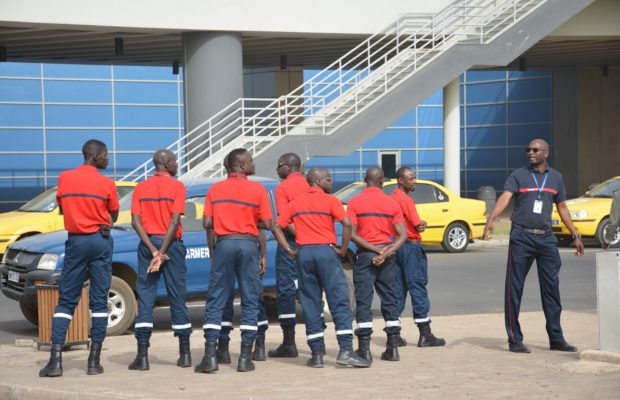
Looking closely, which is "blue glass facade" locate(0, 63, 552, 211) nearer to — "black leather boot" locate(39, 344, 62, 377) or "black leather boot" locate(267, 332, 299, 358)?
"black leather boot" locate(267, 332, 299, 358)

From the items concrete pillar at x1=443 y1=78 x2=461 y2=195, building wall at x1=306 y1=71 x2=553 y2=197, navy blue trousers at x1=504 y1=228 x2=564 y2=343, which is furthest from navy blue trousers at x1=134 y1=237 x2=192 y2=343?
building wall at x1=306 y1=71 x2=553 y2=197

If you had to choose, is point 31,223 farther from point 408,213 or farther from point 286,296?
point 408,213

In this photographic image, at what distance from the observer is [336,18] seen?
28.8 m

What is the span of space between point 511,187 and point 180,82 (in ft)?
110

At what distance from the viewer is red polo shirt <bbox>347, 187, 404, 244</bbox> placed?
34.2ft

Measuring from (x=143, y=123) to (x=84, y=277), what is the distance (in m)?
33.5

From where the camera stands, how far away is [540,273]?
10922 mm

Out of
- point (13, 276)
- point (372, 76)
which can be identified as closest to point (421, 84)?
point (372, 76)

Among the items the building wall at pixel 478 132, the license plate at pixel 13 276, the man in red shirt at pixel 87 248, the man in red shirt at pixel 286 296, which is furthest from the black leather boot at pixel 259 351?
the building wall at pixel 478 132

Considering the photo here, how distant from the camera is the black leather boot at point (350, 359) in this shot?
9.94m

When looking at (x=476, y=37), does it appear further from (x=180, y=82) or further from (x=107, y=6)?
(x=180, y=82)

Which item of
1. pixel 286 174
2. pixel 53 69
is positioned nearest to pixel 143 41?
pixel 53 69

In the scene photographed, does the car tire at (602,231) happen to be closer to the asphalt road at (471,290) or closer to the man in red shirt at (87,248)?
the asphalt road at (471,290)

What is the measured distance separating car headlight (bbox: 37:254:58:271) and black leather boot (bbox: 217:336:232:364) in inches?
118
